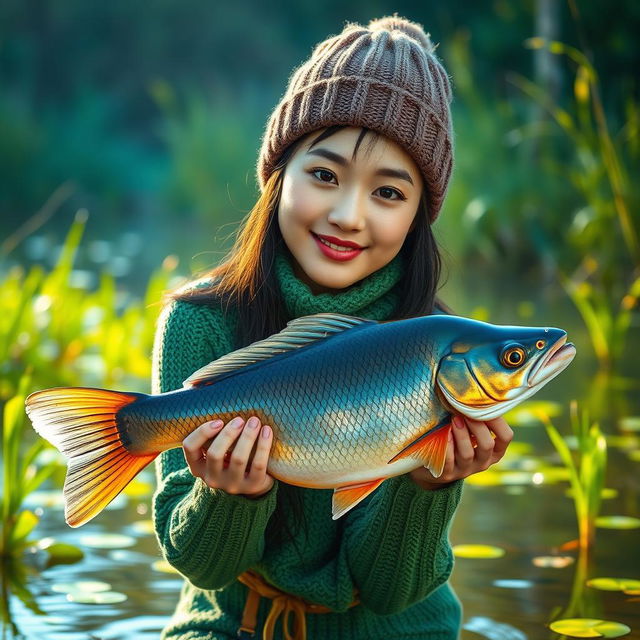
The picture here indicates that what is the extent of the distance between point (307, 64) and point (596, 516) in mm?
1756

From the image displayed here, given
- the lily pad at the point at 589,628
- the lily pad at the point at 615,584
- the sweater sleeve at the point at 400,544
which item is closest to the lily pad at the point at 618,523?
the lily pad at the point at 615,584

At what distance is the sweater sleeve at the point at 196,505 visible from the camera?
2174mm

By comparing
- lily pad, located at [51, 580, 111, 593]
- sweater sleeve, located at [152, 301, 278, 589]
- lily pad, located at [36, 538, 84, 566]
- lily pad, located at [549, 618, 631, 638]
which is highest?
sweater sleeve, located at [152, 301, 278, 589]

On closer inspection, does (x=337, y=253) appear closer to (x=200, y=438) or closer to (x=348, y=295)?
(x=348, y=295)

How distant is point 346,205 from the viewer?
7.55 ft

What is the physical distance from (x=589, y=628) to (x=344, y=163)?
1.32 m

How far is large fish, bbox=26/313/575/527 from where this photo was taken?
188 cm

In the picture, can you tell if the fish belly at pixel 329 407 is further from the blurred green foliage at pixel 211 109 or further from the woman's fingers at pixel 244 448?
the blurred green foliage at pixel 211 109

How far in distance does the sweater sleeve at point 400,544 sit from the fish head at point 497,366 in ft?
1.31

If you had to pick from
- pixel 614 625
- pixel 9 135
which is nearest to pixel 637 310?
pixel 614 625

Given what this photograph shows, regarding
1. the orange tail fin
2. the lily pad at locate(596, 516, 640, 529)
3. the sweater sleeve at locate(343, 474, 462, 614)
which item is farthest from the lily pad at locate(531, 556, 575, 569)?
the orange tail fin

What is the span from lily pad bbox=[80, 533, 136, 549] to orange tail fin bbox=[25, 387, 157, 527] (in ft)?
5.25

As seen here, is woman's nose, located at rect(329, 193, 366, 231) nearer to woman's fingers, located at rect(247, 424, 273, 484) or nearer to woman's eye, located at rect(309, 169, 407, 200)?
woman's eye, located at rect(309, 169, 407, 200)

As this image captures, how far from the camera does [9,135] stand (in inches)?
622
